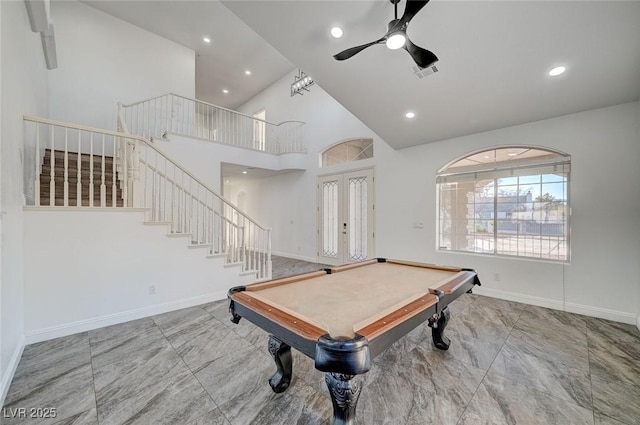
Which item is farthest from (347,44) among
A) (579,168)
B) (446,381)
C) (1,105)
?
(579,168)

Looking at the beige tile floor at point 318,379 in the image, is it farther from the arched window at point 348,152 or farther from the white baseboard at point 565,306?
the arched window at point 348,152

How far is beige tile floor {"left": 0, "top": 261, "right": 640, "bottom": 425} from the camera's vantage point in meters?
1.62

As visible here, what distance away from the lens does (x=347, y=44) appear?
2.51m

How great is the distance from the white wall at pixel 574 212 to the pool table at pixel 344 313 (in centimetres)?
206

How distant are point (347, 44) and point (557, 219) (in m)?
3.74

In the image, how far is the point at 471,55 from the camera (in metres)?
2.50

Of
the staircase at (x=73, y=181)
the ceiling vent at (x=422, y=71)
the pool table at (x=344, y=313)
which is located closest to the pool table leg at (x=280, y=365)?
the pool table at (x=344, y=313)

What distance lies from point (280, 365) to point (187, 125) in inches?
254

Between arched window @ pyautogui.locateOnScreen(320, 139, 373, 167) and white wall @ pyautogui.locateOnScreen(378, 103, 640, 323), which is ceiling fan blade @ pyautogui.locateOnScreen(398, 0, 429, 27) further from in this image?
arched window @ pyautogui.locateOnScreen(320, 139, 373, 167)

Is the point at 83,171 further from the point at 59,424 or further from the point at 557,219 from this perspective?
the point at 557,219

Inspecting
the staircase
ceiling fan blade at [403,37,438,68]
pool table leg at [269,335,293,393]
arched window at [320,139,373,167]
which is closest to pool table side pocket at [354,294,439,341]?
pool table leg at [269,335,293,393]

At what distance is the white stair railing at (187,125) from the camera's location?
5516mm

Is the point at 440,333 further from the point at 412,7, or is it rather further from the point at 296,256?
the point at 296,256

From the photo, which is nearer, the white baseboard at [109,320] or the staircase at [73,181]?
the white baseboard at [109,320]
